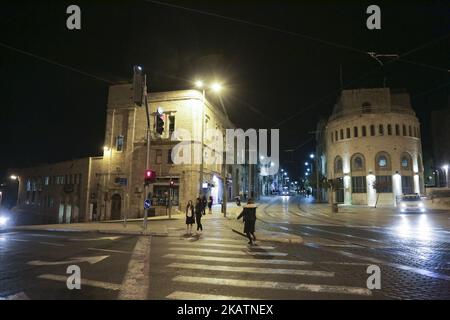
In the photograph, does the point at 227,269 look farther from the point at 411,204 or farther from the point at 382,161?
the point at 382,161

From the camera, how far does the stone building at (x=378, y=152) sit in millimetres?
44469

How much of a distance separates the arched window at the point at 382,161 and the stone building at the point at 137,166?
75.3 ft

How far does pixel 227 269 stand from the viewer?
25.8 feet

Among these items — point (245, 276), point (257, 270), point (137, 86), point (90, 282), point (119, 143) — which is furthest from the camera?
point (119, 143)

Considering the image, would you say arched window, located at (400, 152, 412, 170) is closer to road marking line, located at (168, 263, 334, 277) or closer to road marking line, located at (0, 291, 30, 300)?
road marking line, located at (168, 263, 334, 277)

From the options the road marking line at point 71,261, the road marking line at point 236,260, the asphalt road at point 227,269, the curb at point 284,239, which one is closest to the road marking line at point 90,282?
the asphalt road at point 227,269

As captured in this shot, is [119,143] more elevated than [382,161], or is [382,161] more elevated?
[119,143]

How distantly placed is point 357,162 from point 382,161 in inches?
133

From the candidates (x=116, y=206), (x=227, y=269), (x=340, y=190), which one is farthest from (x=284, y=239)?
(x=340, y=190)

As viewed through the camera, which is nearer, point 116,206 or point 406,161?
point 116,206

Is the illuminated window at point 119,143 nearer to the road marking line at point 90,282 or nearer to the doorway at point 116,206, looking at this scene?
the doorway at point 116,206

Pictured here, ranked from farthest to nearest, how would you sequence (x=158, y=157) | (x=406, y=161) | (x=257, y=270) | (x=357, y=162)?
(x=357, y=162)
(x=406, y=161)
(x=158, y=157)
(x=257, y=270)
